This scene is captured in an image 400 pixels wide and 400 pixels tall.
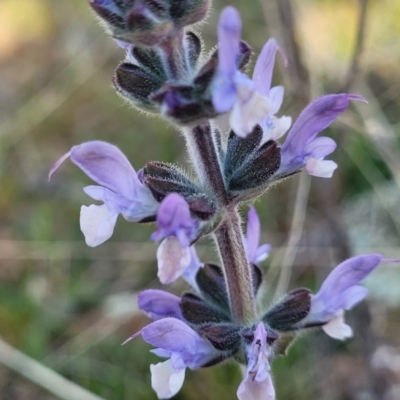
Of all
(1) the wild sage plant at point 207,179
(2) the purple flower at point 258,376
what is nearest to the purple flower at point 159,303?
(1) the wild sage plant at point 207,179

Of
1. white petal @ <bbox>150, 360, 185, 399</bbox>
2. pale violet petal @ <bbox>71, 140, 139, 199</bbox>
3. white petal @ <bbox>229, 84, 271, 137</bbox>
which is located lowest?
white petal @ <bbox>150, 360, 185, 399</bbox>

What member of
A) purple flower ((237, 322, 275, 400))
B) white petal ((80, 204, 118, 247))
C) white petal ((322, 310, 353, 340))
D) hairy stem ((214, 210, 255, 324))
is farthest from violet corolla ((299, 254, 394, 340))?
white petal ((80, 204, 118, 247))

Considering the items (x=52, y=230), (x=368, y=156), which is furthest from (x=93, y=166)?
(x=368, y=156)

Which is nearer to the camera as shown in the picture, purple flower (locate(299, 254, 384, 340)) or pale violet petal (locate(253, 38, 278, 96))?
pale violet petal (locate(253, 38, 278, 96))

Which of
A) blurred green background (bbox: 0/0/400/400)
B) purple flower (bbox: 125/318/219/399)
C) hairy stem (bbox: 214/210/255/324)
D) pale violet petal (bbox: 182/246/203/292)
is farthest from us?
blurred green background (bbox: 0/0/400/400)

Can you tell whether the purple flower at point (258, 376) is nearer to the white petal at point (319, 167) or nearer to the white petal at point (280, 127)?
the white petal at point (319, 167)

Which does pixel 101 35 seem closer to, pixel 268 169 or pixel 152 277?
pixel 152 277

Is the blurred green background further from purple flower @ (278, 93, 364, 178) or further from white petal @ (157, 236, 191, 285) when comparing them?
white petal @ (157, 236, 191, 285)
